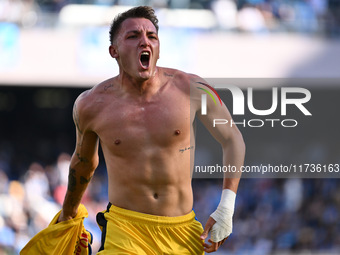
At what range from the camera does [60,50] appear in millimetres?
15562

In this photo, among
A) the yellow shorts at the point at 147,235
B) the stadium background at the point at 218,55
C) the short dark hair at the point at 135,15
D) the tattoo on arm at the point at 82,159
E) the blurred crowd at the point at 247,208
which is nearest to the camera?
the yellow shorts at the point at 147,235

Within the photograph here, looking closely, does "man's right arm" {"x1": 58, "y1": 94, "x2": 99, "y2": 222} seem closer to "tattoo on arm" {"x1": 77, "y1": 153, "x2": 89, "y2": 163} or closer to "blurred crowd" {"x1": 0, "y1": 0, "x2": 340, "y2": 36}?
"tattoo on arm" {"x1": 77, "y1": 153, "x2": 89, "y2": 163}

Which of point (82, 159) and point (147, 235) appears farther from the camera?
point (82, 159)

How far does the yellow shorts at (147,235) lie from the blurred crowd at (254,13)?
35.1 ft

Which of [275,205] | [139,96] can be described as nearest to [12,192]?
[275,205]

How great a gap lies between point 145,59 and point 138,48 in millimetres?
109

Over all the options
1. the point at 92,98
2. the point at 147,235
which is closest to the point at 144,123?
the point at 92,98

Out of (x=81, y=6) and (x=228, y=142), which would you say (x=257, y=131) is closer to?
(x=81, y=6)

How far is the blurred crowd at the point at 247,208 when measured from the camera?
12.1 m

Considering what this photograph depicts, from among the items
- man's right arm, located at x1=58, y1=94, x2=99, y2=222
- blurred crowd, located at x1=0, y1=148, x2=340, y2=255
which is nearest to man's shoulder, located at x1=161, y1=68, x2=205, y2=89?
man's right arm, located at x1=58, y1=94, x2=99, y2=222

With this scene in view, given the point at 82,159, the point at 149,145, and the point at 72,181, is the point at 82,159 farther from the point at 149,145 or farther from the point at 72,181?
the point at 149,145

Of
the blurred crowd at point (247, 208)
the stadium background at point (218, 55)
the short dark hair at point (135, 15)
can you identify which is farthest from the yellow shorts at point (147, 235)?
the stadium background at point (218, 55)

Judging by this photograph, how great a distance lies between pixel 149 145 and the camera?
510 centimetres

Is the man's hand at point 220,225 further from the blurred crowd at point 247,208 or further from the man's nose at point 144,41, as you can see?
the blurred crowd at point 247,208
